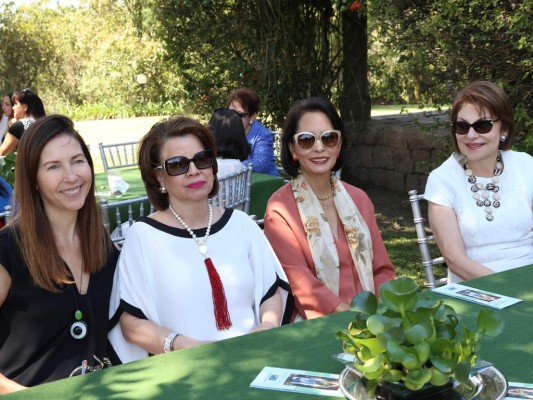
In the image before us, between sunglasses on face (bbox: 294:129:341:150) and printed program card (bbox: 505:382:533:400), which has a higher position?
sunglasses on face (bbox: 294:129:341:150)

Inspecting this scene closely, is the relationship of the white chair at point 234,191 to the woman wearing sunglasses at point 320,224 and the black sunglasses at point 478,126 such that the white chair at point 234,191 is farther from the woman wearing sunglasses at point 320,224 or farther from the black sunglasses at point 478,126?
the black sunglasses at point 478,126

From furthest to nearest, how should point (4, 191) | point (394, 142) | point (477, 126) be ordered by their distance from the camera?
point (394, 142) → point (4, 191) → point (477, 126)

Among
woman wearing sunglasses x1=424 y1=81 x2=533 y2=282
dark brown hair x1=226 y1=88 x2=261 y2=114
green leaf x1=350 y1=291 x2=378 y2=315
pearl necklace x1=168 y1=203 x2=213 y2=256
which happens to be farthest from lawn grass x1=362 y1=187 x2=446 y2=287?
green leaf x1=350 y1=291 x2=378 y2=315

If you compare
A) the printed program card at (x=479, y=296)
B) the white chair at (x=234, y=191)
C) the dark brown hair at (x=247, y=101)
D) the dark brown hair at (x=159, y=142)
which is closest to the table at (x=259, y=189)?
the white chair at (x=234, y=191)

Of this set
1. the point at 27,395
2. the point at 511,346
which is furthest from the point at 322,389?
the point at 27,395

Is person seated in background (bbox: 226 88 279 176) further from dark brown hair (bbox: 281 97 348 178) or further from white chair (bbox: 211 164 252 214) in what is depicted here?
dark brown hair (bbox: 281 97 348 178)

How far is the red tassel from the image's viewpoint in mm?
2660

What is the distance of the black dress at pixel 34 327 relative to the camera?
7.97 feet

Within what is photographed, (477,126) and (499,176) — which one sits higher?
(477,126)

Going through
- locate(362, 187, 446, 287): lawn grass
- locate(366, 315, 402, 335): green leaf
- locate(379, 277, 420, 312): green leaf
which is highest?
locate(379, 277, 420, 312): green leaf

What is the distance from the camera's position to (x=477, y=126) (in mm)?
3395

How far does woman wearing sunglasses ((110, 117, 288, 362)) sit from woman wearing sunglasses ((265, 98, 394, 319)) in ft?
0.78

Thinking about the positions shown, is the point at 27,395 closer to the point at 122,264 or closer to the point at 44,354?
the point at 44,354

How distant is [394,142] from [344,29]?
157cm
